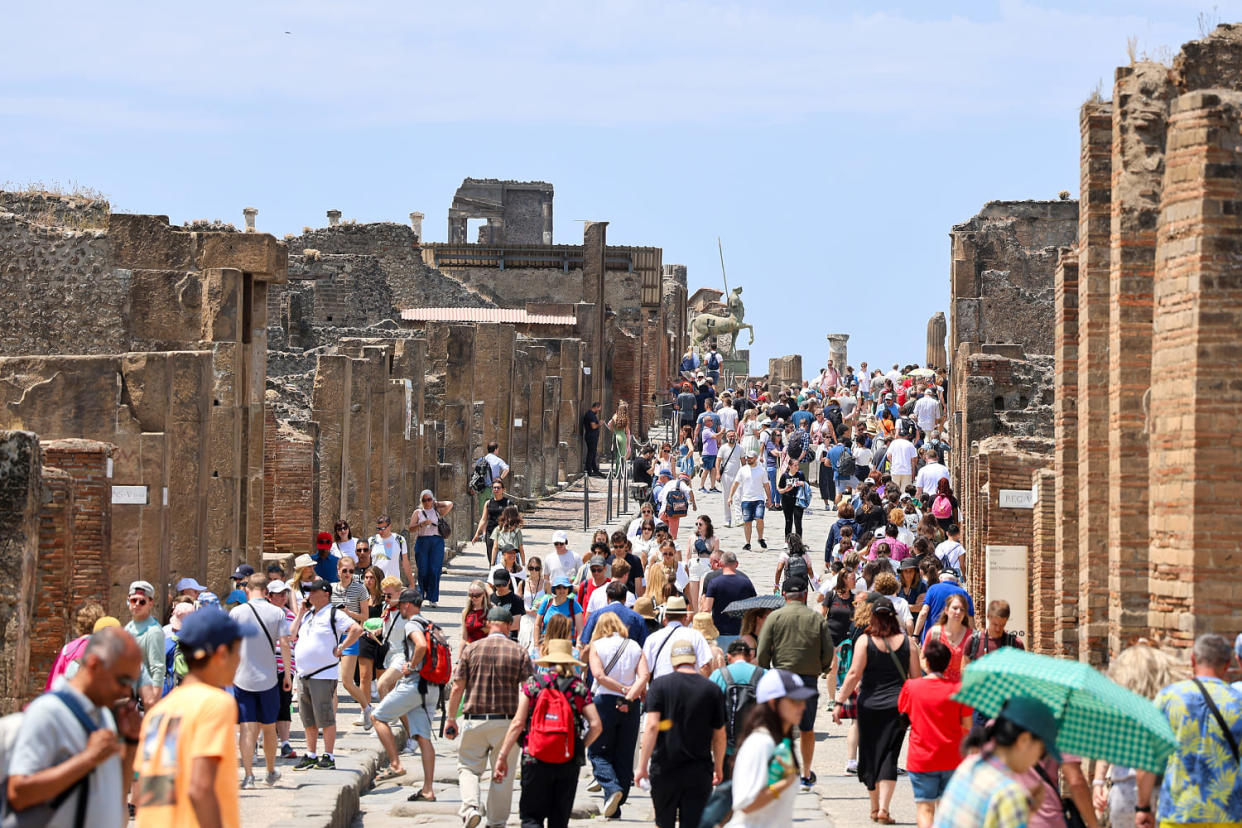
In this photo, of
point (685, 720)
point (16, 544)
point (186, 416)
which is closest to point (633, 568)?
point (186, 416)

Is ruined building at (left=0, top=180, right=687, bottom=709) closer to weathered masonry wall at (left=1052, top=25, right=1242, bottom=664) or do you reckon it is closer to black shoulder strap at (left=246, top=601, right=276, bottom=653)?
black shoulder strap at (left=246, top=601, right=276, bottom=653)

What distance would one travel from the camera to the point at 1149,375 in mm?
11977

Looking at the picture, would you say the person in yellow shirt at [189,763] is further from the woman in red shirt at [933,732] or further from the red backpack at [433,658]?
the red backpack at [433,658]

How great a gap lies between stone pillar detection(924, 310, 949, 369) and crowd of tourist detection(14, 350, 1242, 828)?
102 ft

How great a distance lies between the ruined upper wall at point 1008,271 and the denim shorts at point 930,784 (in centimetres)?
2771

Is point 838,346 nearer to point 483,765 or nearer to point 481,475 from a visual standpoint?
point 481,475

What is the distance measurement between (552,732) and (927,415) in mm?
24270

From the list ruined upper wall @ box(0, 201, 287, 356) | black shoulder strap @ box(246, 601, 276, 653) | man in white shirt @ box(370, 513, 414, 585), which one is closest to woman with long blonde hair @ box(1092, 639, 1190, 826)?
black shoulder strap @ box(246, 601, 276, 653)

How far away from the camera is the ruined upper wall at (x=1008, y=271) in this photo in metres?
38.4

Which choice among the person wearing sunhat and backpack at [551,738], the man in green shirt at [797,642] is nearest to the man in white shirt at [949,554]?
the man in green shirt at [797,642]

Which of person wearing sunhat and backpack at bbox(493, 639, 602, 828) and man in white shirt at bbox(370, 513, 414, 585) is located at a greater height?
man in white shirt at bbox(370, 513, 414, 585)

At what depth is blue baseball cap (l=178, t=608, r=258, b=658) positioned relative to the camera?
22.8 feet

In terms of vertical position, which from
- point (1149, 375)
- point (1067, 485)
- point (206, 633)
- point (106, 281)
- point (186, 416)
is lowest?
point (206, 633)

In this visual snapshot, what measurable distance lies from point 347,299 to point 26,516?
28375 mm
